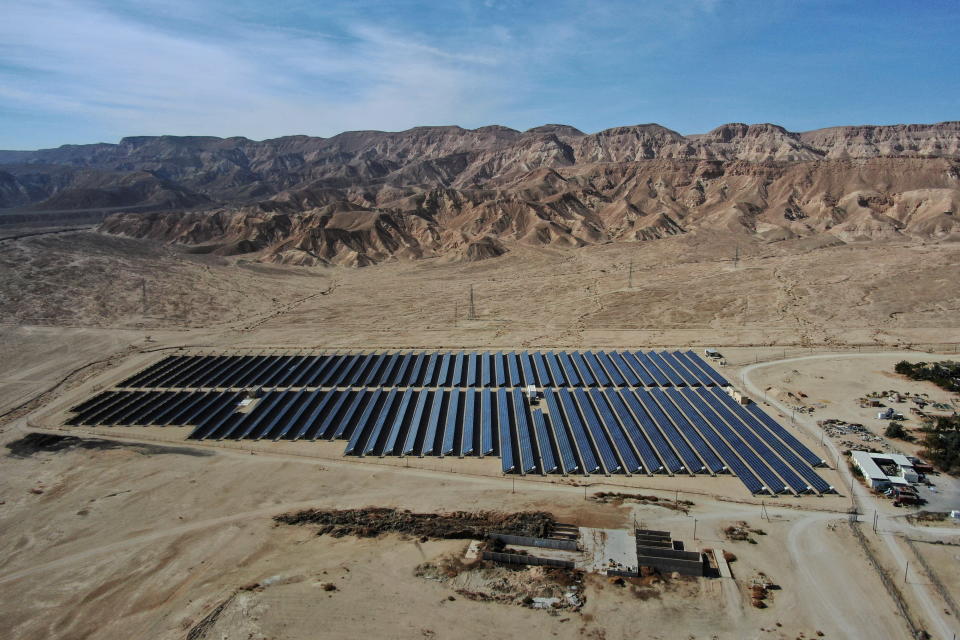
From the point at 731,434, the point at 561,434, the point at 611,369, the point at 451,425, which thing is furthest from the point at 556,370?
the point at 731,434

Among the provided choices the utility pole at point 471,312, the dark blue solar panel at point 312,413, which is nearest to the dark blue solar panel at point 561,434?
Answer: the dark blue solar panel at point 312,413

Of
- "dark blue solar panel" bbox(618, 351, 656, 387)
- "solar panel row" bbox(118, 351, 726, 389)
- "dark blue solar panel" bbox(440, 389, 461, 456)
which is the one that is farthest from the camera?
"solar panel row" bbox(118, 351, 726, 389)

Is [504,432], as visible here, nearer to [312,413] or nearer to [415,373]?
[415,373]

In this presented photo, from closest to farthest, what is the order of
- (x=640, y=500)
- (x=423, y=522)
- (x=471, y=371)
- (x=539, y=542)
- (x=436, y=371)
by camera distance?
1. (x=539, y=542)
2. (x=423, y=522)
3. (x=640, y=500)
4. (x=471, y=371)
5. (x=436, y=371)

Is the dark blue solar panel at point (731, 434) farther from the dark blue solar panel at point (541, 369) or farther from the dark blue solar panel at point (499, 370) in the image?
the dark blue solar panel at point (499, 370)

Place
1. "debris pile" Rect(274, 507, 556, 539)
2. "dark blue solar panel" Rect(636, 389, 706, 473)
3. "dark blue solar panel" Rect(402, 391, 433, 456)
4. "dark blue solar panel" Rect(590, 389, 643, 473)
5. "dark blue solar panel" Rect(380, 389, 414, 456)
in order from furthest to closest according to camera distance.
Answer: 1. "dark blue solar panel" Rect(380, 389, 414, 456)
2. "dark blue solar panel" Rect(402, 391, 433, 456)
3. "dark blue solar panel" Rect(590, 389, 643, 473)
4. "dark blue solar panel" Rect(636, 389, 706, 473)
5. "debris pile" Rect(274, 507, 556, 539)

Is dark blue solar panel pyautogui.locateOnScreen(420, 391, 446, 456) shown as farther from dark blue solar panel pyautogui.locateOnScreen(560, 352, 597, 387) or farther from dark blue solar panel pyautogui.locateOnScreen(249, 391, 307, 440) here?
dark blue solar panel pyautogui.locateOnScreen(560, 352, 597, 387)

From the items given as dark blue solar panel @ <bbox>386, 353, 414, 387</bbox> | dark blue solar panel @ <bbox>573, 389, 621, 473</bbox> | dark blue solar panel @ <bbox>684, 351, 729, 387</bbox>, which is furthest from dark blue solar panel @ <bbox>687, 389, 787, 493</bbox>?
dark blue solar panel @ <bbox>386, 353, 414, 387</bbox>
